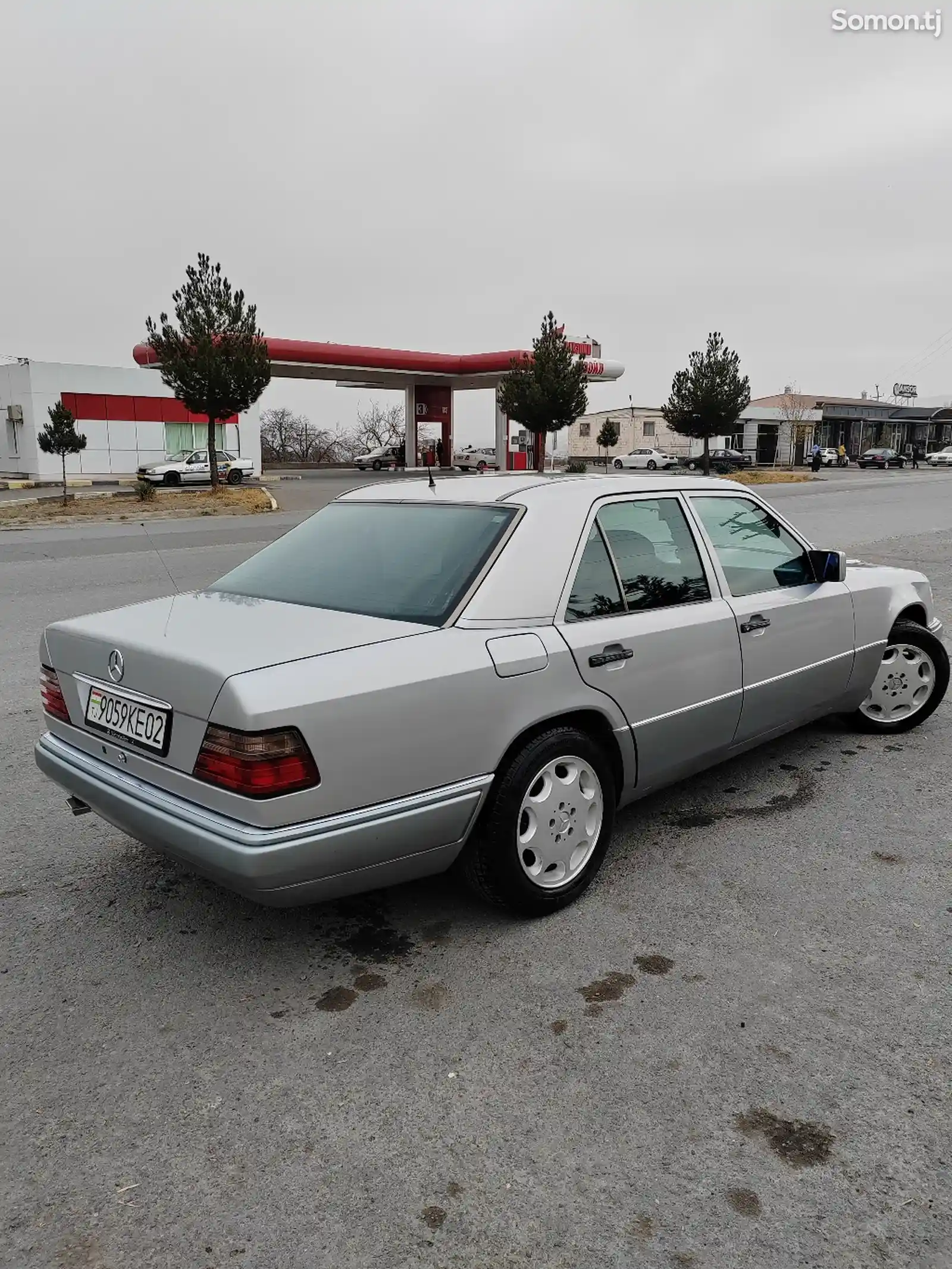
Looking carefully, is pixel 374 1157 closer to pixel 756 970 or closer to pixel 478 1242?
pixel 478 1242

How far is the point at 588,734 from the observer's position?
11.1 feet

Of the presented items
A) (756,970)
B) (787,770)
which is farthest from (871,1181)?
(787,770)

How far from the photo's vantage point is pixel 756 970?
2.96 m

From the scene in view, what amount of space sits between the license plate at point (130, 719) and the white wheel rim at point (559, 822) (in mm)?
1132

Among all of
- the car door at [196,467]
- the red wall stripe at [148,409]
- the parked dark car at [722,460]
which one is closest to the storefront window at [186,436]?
the red wall stripe at [148,409]

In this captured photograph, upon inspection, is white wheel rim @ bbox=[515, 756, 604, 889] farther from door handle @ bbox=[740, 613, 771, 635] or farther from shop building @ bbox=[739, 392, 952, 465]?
shop building @ bbox=[739, 392, 952, 465]

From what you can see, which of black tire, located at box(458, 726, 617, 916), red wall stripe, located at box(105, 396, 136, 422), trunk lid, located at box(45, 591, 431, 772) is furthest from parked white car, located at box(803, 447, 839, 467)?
trunk lid, located at box(45, 591, 431, 772)

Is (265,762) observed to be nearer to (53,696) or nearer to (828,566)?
(53,696)

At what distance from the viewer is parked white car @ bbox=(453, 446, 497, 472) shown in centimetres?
4925

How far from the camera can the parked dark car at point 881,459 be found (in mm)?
61406

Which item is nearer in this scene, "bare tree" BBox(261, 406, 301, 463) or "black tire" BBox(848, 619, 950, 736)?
"black tire" BBox(848, 619, 950, 736)

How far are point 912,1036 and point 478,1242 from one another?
1.37 meters

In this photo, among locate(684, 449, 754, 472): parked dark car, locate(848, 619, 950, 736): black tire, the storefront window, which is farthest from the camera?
locate(684, 449, 754, 472): parked dark car

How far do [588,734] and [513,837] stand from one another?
51 cm
